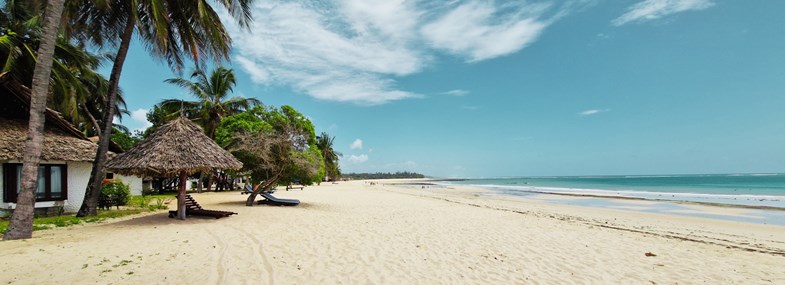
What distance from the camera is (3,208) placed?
9.81 metres

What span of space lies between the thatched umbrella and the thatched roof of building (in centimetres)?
209

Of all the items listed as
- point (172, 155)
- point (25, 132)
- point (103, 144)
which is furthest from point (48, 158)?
point (172, 155)

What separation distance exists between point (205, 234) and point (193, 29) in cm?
692

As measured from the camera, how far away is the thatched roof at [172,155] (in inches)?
350

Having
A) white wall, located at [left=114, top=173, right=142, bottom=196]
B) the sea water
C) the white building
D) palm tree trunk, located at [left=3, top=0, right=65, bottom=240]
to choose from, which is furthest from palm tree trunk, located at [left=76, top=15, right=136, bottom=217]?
the sea water

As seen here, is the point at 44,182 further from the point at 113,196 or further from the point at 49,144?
the point at 113,196

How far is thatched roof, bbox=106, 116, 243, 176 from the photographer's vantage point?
8.88 metres

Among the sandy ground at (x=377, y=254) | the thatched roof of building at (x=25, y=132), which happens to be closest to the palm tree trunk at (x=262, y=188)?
the sandy ground at (x=377, y=254)

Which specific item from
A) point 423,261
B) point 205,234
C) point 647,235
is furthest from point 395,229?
point 647,235

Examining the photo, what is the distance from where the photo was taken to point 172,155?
9.05m

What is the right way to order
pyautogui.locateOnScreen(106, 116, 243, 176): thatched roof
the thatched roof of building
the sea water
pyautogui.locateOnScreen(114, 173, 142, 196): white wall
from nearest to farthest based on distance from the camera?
1. pyautogui.locateOnScreen(106, 116, 243, 176): thatched roof
2. the thatched roof of building
3. pyautogui.locateOnScreen(114, 173, 142, 196): white wall
4. the sea water

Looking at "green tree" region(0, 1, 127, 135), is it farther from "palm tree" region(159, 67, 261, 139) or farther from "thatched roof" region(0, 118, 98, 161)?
"palm tree" region(159, 67, 261, 139)

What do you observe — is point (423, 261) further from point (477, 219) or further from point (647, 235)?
point (647, 235)

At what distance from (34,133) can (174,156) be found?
2638 mm
